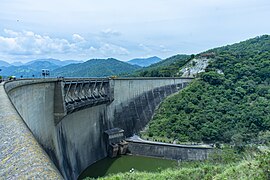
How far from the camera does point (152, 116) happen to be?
37.3m

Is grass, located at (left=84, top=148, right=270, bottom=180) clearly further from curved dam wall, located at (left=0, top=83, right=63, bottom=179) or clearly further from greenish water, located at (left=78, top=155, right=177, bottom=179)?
curved dam wall, located at (left=0, top=83, right=63, bottom=179)

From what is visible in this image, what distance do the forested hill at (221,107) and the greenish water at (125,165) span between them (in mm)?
4810

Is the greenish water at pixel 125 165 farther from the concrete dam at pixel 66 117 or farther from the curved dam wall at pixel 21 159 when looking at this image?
the curved dam wall at pixel 21 159

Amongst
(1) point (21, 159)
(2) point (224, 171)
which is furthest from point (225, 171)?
(1) point (21, 159)

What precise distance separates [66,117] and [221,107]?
20.8m

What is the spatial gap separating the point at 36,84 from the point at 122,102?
1618cm

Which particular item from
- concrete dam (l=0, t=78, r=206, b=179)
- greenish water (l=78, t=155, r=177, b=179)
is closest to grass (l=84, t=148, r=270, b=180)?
concrete dam (l=0, t=78, r=206, b=179)

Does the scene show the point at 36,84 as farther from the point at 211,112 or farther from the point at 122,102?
the point at 211,112

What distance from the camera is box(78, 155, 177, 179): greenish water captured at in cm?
2517

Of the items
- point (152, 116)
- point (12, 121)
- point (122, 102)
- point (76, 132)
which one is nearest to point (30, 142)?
point (12, 121)

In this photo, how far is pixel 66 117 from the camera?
2348cm

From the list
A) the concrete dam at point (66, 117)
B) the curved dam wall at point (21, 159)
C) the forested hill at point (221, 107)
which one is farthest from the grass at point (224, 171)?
the forested hill at point (221, 107)

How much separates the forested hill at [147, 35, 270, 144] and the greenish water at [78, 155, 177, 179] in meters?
4.81

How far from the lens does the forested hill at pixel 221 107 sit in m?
32.8
